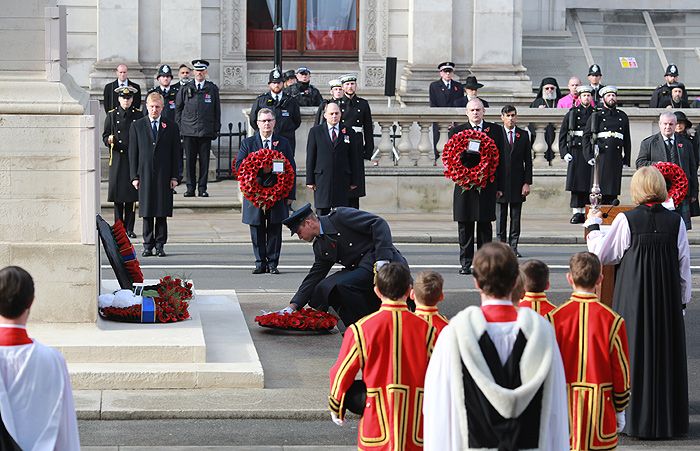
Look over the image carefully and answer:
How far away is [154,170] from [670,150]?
20.9 ft

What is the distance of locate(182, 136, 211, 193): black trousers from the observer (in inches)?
1024

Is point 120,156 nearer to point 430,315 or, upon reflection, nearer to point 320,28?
point 320,28

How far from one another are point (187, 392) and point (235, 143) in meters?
18.7

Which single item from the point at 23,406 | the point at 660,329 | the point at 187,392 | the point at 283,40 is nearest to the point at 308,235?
the point at 187,392

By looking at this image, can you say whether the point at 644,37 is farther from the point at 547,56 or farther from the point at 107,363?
the point at 107,363

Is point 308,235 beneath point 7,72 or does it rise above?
beneath

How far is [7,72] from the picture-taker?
1228 cm

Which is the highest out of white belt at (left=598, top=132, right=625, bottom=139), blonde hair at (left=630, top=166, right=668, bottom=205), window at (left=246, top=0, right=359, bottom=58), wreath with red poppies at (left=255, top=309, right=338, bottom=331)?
window at (left=246, top=0, right=359, bottom=58)

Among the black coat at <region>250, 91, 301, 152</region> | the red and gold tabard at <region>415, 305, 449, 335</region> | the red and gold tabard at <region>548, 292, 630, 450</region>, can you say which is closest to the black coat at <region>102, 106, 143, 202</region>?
the black coat at <region>250, 91, 301, 152</region>

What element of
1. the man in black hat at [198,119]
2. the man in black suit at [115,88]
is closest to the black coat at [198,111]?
the man in black hat at [198,119]

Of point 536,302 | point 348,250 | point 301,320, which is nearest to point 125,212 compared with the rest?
point 301,320

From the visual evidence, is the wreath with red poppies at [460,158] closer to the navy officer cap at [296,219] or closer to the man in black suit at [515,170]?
the man in black suit at [515,170]

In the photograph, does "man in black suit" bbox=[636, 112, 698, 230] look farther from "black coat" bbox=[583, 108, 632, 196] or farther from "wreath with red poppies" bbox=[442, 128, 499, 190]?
"black coat" bbox=[583, 108, 632, 196]

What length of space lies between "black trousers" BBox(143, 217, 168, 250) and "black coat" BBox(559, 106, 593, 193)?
6.71 m
